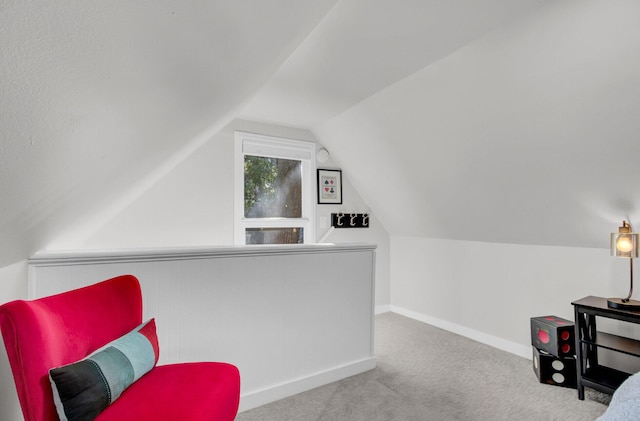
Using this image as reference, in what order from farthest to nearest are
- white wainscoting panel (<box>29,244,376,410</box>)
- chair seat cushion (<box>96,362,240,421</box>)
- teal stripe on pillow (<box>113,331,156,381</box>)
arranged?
white wainscoting panel (<box>29,244,376,410</box>) < teal stripe on pillow (<box>113,331,156,381</box>) < chair seat cushion (<box>96,362,240,421</box>)

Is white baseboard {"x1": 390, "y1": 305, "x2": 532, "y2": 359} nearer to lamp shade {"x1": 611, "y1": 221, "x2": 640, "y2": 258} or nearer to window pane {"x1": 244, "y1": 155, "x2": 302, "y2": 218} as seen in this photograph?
lamp shade {"x1": 611, "y1": 221, "x2": 640, "y2": 258}

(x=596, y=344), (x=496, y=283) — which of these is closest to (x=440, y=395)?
(x=596, y=344)

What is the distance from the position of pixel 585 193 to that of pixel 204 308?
2544 millimetres

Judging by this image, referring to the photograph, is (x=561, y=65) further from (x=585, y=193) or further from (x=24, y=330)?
(x=24, y=330)

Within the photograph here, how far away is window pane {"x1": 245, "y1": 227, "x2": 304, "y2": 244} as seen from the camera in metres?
3.62

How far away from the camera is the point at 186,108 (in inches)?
47.3

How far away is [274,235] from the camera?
12.4ft

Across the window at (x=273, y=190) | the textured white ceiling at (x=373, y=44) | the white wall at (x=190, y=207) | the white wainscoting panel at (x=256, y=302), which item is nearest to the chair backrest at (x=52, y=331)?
the white wainscoting panel at (x=256, y=302)

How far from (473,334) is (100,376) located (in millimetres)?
3275

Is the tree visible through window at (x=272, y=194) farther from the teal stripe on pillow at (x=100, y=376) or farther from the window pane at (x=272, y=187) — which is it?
the teal stripe on pillow at (x=100, y=376)

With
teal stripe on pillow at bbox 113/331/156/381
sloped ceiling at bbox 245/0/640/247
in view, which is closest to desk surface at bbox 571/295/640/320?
sloped ceiling at bbox 245/0/640/247

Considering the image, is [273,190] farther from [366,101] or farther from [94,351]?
[94,351]

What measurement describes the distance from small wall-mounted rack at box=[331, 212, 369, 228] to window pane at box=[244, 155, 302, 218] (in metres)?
0.42

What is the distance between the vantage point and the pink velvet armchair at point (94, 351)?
2.88 ft
